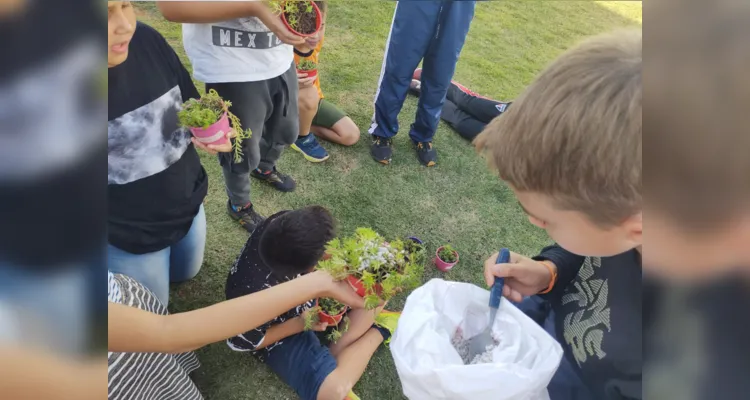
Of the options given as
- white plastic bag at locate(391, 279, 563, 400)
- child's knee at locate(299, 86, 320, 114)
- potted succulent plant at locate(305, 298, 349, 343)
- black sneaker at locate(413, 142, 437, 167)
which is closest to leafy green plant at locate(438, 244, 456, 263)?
potted succulent plant at locate(305, 298, 349, 343)

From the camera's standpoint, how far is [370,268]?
1483mm

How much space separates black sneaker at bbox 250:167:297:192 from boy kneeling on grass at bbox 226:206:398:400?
943 mm

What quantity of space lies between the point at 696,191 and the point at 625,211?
0.43 metres

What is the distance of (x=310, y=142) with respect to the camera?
3234 millimetres

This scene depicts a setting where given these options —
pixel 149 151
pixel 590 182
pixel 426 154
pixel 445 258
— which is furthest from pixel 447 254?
pixel 590 182

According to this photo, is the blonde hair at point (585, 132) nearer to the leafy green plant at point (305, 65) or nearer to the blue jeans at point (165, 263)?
the blue jeans at point (165, 263)

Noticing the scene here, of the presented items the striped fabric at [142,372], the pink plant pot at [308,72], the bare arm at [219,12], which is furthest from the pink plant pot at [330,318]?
the pink plant pot at [308,72]

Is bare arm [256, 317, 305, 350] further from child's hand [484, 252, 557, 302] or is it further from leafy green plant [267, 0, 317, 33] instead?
leafy green plant [267, 0, 317, 33]

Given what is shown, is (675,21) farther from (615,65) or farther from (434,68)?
(434,68)

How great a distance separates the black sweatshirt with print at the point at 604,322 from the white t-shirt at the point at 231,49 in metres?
1.57

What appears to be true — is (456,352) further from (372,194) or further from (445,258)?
(372,194)

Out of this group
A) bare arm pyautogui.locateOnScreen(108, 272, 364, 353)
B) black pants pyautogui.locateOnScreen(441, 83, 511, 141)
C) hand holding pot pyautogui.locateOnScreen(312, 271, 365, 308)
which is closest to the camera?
bare arm pyautogui.locateOnScreen(108, 272, 364, 353)

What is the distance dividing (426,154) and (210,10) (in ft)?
6.50

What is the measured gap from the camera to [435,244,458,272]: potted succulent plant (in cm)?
268
